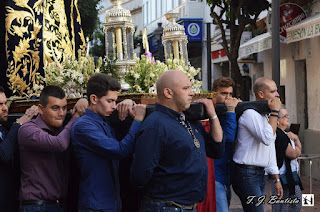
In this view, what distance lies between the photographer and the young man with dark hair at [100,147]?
4.15 m

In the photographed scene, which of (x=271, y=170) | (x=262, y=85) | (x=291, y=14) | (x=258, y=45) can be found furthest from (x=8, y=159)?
(x=258, y=45)

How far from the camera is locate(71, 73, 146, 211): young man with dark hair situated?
4.15 m

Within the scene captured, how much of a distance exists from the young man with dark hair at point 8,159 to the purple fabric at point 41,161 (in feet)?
0.23

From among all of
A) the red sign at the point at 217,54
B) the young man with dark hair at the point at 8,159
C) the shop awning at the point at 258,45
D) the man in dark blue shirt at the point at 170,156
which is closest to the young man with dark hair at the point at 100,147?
the man in dark blue shirt at the point at 170,156

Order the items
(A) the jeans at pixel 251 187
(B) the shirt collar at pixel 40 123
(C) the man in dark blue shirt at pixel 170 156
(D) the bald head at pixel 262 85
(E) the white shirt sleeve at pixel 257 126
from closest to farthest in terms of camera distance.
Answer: (C) the man in dark blue shirt at pixel 170 156, (B) the shirt collar at pixel 40 123, (E) the white shirt sleeve at pixel 257 126, (A) the jeans at pixel 251 187, (D) the bald head at pixel 262 85

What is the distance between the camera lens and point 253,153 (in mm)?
5918

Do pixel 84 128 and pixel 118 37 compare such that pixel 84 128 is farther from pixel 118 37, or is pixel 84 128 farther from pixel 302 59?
pixel 302 59

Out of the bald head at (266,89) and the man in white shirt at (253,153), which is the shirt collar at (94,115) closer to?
the man in white shirt at (253,153)

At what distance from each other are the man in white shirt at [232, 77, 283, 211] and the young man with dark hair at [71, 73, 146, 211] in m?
1.74

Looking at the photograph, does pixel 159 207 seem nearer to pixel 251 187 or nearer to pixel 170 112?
pixel 170 112

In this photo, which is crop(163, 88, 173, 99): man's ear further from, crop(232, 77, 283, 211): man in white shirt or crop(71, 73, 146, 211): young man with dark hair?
crop(232, 77, 283, 211): man in white shirt

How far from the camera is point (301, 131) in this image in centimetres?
1527

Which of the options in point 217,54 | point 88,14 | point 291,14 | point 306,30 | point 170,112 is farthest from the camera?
point 217,54

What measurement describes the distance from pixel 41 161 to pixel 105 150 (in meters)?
0.60
